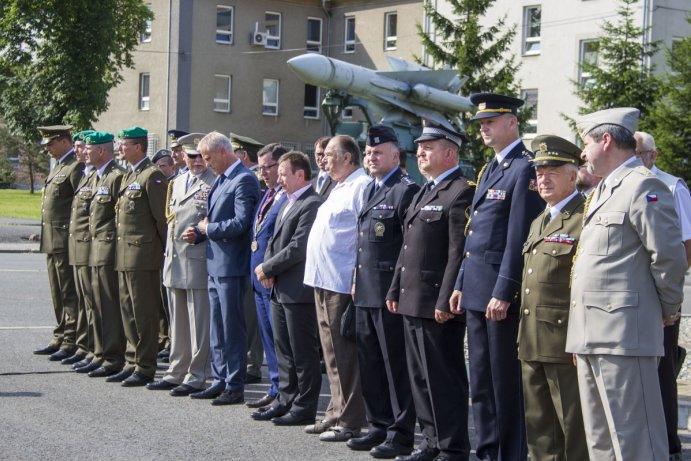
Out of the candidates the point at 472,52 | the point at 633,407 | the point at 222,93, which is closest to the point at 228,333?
the point at 633,407

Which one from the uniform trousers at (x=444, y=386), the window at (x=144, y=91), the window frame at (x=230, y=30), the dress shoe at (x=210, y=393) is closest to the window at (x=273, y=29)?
the window frame at (x=230, y=30)

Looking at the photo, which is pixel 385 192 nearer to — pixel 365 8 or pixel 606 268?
pixel 606 268

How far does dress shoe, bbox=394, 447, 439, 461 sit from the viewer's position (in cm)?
659

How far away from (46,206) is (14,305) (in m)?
3.79

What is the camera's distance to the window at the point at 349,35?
49.3 meters

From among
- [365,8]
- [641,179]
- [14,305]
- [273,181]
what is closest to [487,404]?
[641,179]

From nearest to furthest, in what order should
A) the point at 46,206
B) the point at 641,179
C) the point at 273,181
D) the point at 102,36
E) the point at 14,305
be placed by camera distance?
the point at 641,179
the point at 273,181
the point at 46,206
the point at 14,305
the point at 102,36

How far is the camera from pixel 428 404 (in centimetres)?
671

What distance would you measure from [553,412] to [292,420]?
9.09 feet

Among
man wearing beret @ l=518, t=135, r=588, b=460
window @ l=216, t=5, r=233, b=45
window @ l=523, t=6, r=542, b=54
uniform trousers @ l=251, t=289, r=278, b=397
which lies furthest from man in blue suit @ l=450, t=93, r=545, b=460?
window @ l=216, t=5, r=233, b=45

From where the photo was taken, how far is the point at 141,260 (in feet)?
30.8

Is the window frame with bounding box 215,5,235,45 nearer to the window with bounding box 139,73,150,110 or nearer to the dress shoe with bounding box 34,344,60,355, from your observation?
the window with bounding box 139,73,150,110

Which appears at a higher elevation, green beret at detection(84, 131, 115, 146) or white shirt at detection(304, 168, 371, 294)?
green beret at detection(84, 131, 115, 146)

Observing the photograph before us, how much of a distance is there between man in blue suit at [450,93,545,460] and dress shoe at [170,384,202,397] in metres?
3.39
